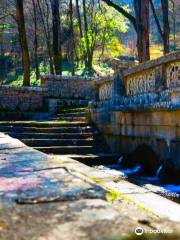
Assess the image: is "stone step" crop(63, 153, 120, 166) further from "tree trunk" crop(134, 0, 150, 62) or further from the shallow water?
"tree trunk" crop(134, 0, 150, 62)

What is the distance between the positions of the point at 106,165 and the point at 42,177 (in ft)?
21.0

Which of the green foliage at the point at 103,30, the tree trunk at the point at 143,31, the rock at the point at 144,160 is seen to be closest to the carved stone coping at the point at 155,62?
the rock at the point at 144,160

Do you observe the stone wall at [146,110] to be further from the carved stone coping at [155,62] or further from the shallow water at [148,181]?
the shallow water at [148,181]

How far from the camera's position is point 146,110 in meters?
9.33

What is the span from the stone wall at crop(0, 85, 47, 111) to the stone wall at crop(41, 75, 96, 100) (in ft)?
4.02

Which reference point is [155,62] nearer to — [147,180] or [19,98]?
[147,180]

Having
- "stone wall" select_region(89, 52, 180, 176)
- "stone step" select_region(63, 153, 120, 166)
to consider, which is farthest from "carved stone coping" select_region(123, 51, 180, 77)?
"stone step" select_region(63, 153, 120, 166)

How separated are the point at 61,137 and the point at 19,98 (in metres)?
6.19

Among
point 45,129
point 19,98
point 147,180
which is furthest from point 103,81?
point 19,98

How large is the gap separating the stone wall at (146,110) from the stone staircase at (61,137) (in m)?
0.39

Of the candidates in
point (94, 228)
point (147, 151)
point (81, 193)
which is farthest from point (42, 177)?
point (147, 151)

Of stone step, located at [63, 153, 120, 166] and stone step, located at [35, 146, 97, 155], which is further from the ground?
stone step, located at [35, 146, 97, 155]

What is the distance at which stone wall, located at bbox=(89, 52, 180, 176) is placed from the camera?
8305 millimetres

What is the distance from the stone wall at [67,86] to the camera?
63.6 ft
